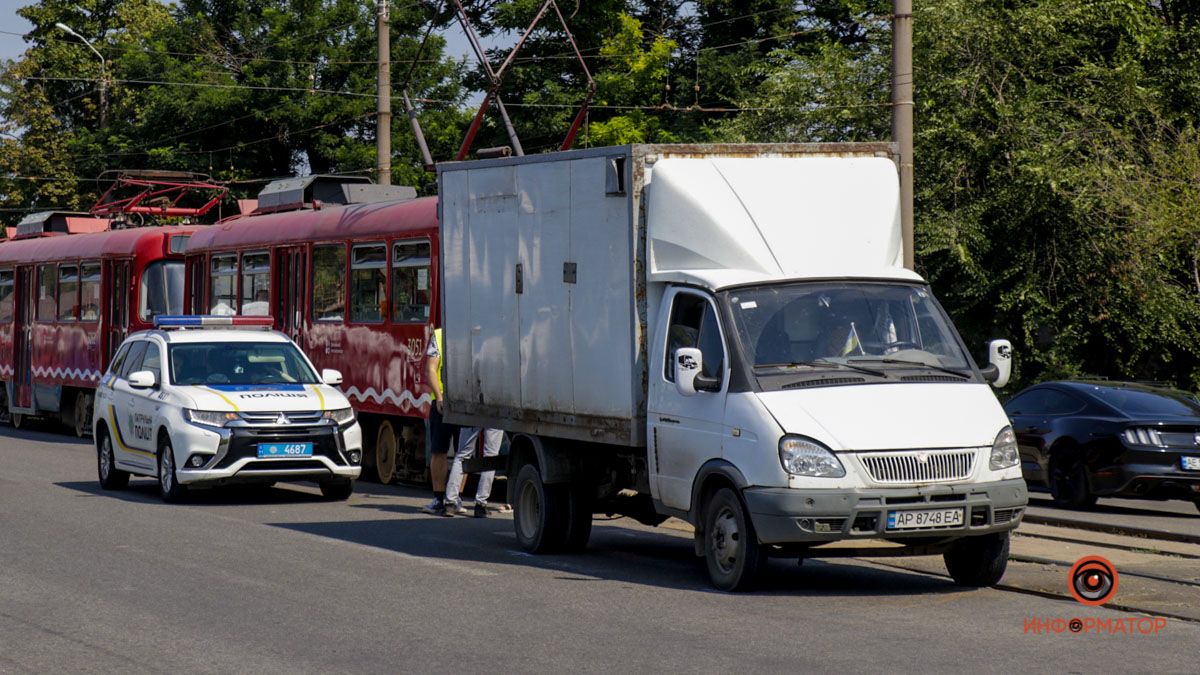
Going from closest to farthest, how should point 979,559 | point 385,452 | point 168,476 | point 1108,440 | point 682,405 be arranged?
point 979,559, point 682,405, point 168,476, point 1108,440, point 385,452

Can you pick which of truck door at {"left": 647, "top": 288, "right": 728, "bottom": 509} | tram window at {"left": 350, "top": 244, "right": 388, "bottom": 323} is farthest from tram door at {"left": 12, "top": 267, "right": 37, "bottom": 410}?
truck door at {"left": 647, "top": 288, "right": 728, "bottom": 509}

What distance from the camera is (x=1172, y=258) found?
27109 mm

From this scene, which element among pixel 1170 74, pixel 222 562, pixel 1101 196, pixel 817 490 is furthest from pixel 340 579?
pixel 1170 74

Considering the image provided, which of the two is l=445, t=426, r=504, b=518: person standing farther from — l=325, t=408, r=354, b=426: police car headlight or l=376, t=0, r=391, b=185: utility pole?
l=376, t=0, r=391, b=185: utility pole

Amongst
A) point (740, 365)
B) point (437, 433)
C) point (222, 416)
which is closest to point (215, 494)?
point (222, 416)

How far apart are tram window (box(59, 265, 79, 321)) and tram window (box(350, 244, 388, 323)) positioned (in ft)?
36.0

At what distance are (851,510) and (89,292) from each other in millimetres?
22905

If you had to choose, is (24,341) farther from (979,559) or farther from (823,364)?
(979,559)

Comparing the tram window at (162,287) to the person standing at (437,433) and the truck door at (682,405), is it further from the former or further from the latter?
the truck door at (682,405)

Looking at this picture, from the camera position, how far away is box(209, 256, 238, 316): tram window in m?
25.8

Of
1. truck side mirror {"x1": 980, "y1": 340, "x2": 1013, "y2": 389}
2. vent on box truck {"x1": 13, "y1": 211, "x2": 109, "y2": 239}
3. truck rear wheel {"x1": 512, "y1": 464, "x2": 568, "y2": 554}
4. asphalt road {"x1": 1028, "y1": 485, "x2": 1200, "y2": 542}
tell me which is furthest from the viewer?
vent on box truck {"x1": 13, "y1": 211, "x2": 109, "y2": 239}

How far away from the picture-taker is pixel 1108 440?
17828mm

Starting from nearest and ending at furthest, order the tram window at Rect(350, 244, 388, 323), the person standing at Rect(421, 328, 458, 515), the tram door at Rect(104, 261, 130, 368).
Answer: the person standing at Rect(421, 328, 458, 515)
the tram window at Rect(350, 244, 388, 323)
the tram door at Rect(104, 261, 130, 368)

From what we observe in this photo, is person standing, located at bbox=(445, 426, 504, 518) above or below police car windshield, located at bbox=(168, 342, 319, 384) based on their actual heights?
below
